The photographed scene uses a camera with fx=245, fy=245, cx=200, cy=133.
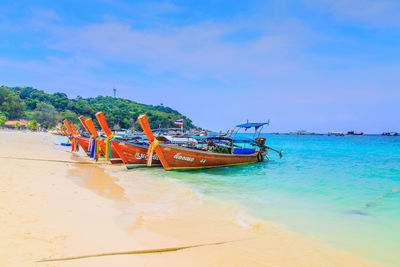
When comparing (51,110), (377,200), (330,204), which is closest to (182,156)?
(330,204)

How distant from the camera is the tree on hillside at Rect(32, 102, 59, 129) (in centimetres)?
8881

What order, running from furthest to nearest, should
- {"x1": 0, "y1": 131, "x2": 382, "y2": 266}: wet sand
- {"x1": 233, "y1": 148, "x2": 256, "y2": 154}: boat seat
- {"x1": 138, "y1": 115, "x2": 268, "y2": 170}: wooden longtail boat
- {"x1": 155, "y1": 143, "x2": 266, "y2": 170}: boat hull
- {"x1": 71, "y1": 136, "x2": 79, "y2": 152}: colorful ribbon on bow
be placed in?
1. {"x1": 71, "y1": 136, "x2": 79, "y2": 152}: colorful ribbon on bow
2. {"x1": 233, "y1": 148, "x2": 256, "y2": 154}: boat seat
3. {"x1": 155, "y1": 143, "x2": 266, "y2": 170}: boat hull
4. {"x1": 138, "y1": 115, "x2": 268, "y2": 170}: wooden longtail boat
5. {"x1": 0, "y1": 131, "x2": 382, "y2": 266}: wet sand

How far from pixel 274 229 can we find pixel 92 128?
1324cm

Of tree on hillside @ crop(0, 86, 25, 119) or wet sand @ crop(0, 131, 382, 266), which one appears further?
tree on hillside @ crop(0, 86, 25, 119)

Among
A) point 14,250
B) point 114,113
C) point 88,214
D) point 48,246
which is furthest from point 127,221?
point 114,113

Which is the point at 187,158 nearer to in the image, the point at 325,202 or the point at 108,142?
the point at 108,142

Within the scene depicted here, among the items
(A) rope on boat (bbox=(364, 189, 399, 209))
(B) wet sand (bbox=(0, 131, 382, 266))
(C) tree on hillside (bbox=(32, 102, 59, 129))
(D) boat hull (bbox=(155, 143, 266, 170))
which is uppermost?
(C) tree on hillside (bbox=(32, 102, 59, 129))

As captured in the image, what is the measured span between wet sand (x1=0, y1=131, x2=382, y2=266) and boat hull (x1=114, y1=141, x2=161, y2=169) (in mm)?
6909

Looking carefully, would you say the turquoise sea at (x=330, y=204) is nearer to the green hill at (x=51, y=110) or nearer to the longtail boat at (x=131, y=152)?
the longtail boat at (x=131, y=152)

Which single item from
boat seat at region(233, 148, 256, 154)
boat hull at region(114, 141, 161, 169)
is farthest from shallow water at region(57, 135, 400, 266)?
boat seat at region(233, 148, 256, 154)

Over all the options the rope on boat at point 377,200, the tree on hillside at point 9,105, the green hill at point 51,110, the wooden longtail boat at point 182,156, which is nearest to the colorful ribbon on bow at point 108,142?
the wooden longtail boat at point 182,156

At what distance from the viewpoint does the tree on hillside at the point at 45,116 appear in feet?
291

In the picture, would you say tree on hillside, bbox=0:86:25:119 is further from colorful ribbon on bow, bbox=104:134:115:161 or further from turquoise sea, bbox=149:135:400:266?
turquoise sea, bbox=149:135:400:266

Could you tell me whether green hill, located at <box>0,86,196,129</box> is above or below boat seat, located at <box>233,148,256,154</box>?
above
